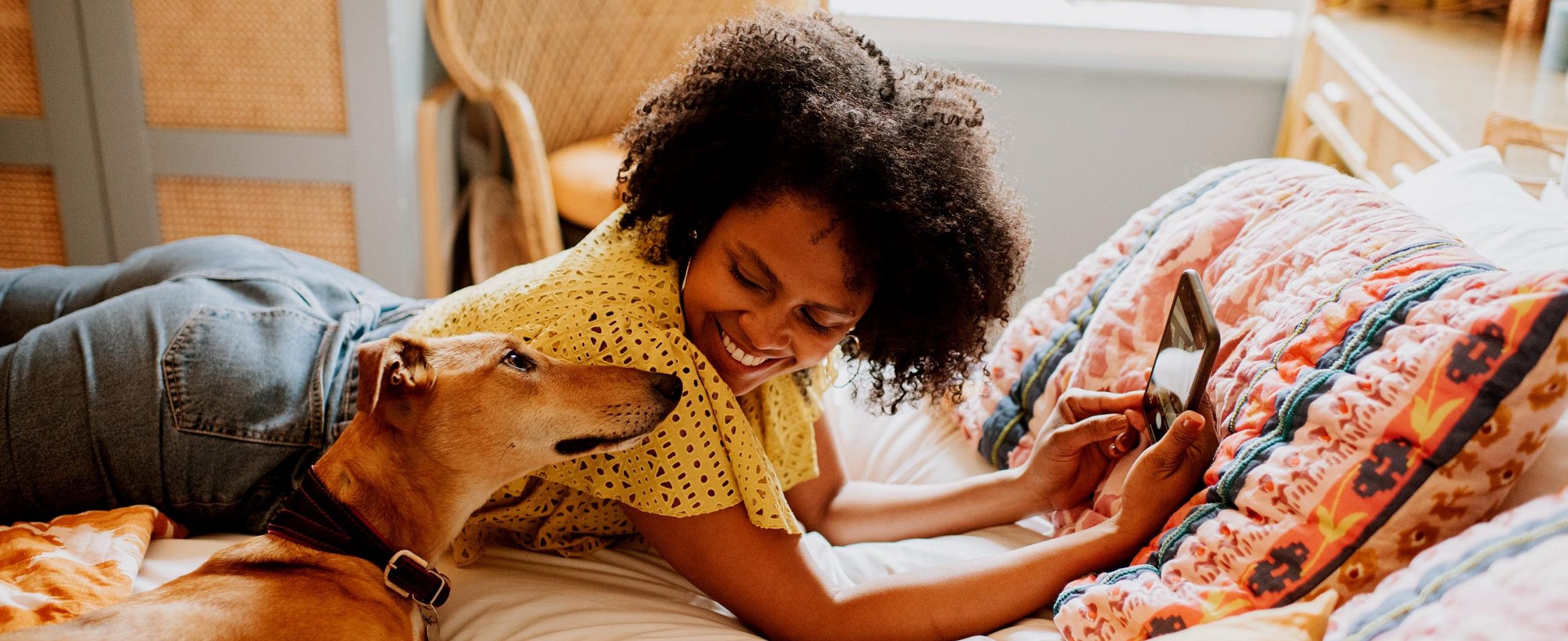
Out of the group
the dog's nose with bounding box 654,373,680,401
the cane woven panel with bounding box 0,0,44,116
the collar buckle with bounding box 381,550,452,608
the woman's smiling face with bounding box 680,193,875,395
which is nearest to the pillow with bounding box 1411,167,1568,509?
the woman's smiling face with bounding box 680,193,875,395

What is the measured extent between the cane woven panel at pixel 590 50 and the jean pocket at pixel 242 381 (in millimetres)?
1462

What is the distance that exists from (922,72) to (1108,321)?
0.41 meters

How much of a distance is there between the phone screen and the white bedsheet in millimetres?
270

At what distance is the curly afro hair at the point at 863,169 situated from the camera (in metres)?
1.31

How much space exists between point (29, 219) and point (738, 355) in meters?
2.41

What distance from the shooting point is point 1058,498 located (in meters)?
1.48

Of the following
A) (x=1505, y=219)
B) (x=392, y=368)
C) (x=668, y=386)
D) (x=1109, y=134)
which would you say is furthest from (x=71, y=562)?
(x=1109, y=134)

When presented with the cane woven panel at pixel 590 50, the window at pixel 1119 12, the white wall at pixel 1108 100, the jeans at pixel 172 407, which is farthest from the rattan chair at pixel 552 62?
the jeans at pixel 172 407

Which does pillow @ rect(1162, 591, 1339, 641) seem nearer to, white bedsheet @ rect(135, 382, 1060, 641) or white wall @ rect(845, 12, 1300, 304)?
white bedsheet @ rect(135, 382, 1060, 641)

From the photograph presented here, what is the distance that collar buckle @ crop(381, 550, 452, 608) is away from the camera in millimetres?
1221

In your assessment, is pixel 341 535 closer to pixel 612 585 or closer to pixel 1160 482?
pixel 612 585

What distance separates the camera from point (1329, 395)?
104 cm

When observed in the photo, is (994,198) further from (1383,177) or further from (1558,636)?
(1383,177)

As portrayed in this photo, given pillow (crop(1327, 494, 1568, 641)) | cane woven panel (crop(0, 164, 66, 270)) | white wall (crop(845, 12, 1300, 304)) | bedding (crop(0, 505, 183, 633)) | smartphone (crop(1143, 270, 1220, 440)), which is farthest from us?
white wall (crop(845, 12, 1300, 304))
